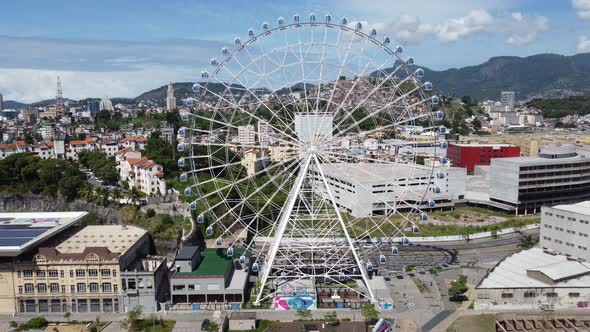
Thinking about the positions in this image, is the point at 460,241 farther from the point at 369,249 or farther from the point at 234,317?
the point at 234,317

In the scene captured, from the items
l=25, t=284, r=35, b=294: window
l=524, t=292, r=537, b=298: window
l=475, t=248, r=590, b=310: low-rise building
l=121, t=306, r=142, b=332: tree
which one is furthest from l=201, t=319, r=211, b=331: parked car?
l=524, t=292, r=537, b=298: window

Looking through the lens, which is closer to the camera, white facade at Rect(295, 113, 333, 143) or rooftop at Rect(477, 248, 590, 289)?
white facade at Rect(295, 113, 333, 143)

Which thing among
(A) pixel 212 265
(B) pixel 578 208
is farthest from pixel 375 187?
(A) pixel 212 265

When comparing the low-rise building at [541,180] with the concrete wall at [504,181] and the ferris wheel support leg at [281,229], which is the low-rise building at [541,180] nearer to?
the concrete wall at [504,181]

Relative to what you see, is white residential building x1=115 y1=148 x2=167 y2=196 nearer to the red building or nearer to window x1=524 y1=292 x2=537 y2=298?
window x1=524 y1=292 x2=537 y2=298

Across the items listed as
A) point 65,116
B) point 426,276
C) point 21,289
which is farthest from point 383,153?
point 65,116

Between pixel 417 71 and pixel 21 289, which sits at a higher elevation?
A: pixel 417 71

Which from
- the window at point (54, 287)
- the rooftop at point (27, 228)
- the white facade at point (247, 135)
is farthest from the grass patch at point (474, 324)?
the rooftop at point (27, 228)

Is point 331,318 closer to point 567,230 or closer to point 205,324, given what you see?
point 205,324
